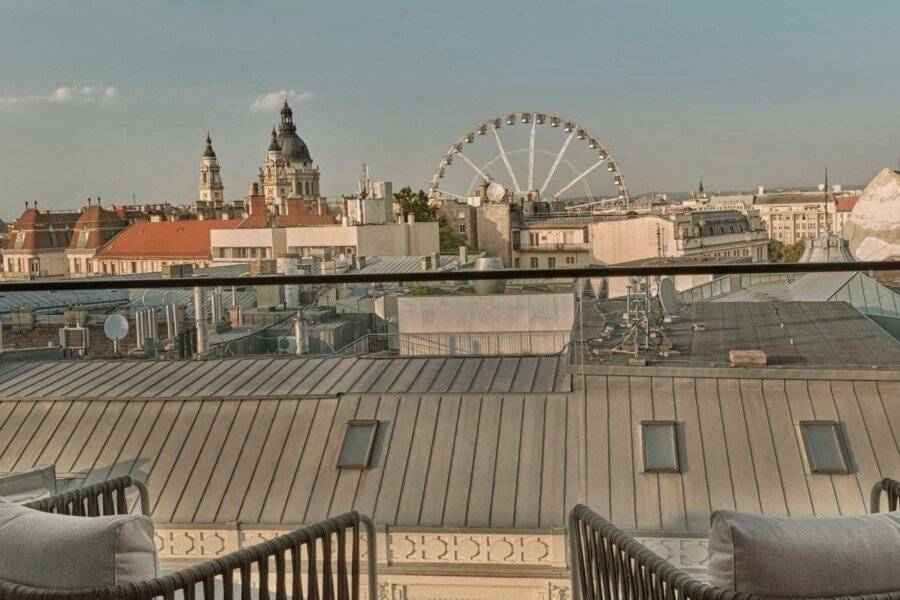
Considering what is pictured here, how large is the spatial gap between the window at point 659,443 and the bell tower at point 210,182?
187 feet

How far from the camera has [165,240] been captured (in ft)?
159

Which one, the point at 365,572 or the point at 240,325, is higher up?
the point at 240,325

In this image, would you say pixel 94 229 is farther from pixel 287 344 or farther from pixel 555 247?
pixel 287 344

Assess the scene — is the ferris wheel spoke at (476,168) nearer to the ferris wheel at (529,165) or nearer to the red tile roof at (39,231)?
the ferris wheel at (529,165)

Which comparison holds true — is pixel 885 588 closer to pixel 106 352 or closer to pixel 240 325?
pixel 240 325

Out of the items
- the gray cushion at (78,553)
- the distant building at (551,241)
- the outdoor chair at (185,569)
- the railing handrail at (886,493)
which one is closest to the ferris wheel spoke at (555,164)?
the distant building at (551,241)

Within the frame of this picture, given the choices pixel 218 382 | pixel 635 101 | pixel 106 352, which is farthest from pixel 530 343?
pixel 635 101

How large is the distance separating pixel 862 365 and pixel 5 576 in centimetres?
157

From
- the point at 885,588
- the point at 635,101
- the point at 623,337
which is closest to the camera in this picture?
the point at 885,588

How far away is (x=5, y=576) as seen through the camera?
1.33 meters

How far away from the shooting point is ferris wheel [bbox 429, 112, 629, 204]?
28891 mm

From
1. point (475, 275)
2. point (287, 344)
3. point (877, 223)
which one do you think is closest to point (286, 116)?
point (877, 223)

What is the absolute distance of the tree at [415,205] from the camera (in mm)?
39094

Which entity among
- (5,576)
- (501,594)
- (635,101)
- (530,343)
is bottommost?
(501,594)
